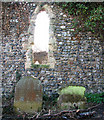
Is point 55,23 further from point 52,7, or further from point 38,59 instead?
point 38,59

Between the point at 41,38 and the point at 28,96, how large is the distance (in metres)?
2.49

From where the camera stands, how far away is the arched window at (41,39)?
5.90 meters

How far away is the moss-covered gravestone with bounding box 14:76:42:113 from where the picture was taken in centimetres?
425

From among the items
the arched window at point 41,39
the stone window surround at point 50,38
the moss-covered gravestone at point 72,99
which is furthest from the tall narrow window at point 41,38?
the moss-covered gravestone at point 72,99

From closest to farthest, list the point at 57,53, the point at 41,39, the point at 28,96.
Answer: the point at 28,96 → the point at 57,53 → the point at 41,39

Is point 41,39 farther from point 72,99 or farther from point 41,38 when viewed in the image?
point 72,99

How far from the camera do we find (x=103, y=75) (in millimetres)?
5758

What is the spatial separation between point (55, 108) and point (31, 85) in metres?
0.98

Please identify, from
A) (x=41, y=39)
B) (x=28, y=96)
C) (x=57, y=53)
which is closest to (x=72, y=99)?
(x=28, y=96)

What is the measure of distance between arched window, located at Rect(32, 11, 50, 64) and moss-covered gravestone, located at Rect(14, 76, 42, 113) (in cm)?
161

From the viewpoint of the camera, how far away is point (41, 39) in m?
5.97

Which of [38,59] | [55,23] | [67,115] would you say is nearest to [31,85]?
[67,115]

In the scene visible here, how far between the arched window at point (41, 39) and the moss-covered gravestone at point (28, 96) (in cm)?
161

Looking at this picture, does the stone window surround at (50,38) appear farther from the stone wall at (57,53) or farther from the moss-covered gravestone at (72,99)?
the moss-covered gravestone at (72,99)
